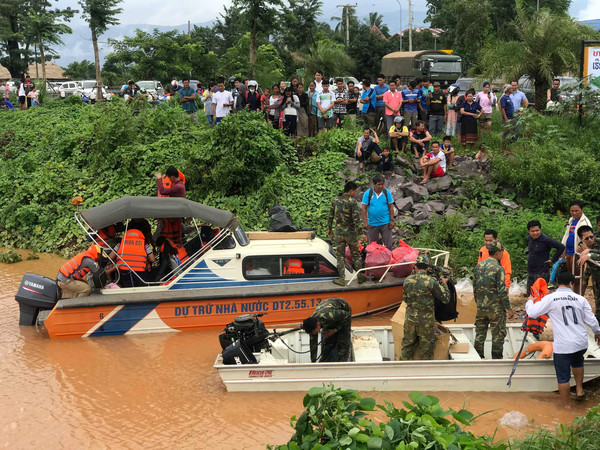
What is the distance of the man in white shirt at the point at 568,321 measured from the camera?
800cm

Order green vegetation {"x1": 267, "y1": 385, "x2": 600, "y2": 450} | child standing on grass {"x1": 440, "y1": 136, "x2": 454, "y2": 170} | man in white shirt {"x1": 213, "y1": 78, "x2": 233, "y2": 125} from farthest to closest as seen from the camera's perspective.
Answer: man in white shirt {"x1": 213, "y1": 78, "x2": 233, "y2": 125}, child standing on grass {"x1": 440, "y1": 136, "x2": 454, "y2": 170}, green vegetation {"x1": 267, "y1": 385, "x2": 600, "y2": 450}

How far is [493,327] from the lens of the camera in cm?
897

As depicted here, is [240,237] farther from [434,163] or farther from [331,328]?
[434,163]

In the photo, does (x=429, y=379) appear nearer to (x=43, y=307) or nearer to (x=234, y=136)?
(x=43, y=307)

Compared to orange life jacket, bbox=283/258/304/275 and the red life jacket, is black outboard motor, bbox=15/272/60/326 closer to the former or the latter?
the red life jacket

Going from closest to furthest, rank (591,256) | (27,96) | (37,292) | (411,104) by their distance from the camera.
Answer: (591,256) < (37,292) < (411,104) < (27,96)

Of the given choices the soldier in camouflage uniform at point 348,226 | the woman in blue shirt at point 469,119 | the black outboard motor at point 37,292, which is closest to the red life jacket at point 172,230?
the black outboard motor at point 37,292

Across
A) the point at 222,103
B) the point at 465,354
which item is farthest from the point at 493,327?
the point at 222,103

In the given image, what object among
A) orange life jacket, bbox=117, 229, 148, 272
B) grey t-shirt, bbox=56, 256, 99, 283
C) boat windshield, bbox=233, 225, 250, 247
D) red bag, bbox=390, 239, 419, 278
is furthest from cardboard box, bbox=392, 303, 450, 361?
grey t-shirt, bbox=56, 256, 99, 283

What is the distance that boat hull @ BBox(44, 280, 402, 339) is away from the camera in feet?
35.2

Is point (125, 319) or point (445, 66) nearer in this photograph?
point (125, 319)

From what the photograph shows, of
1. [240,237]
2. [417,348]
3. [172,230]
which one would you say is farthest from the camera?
[172,230]

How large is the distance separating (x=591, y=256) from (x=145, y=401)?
6.59 meters

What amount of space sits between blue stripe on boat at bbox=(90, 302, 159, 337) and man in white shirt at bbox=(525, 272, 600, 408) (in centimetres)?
602
